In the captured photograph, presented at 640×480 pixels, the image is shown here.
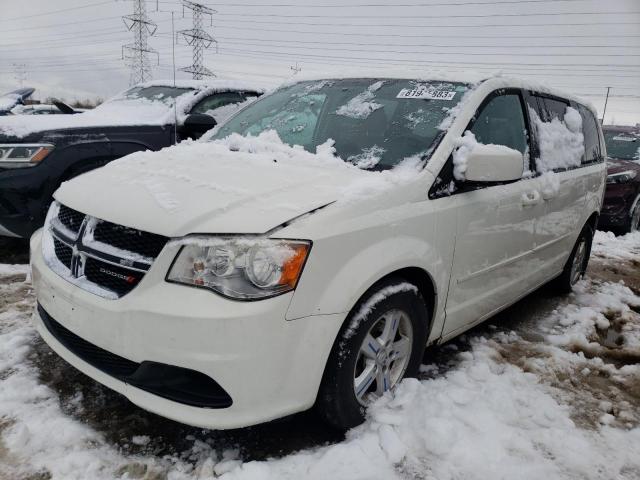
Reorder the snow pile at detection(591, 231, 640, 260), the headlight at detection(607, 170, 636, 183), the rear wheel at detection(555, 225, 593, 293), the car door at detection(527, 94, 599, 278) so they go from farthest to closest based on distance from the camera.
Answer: the headlight at detection(607, 170, 636, 183)
the snow pile at detection(591, 231, 640, 260)
the rear wheel at detection(555, 225, 593, 293)
the car door at detection(527, 94, 599, 278)

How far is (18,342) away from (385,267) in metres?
2.19

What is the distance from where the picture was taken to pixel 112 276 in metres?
2.05

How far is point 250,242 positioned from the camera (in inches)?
75.4

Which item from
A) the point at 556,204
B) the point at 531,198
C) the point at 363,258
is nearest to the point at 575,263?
the point at 556,204

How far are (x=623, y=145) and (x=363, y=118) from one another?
7.91 m

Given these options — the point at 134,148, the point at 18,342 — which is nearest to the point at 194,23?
the point at 134,148

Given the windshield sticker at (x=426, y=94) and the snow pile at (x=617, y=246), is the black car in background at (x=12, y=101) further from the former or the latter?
the snow pile at (x=617, y=246)

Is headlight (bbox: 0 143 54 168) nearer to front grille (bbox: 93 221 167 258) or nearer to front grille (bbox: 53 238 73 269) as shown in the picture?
front grille (bbox: 53 238 73 269)

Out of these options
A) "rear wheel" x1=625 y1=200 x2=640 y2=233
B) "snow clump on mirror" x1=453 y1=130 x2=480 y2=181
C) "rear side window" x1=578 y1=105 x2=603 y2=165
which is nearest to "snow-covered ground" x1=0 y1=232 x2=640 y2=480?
"snow clump on mirror" x1=453 y1=130 x2=480 y2=181

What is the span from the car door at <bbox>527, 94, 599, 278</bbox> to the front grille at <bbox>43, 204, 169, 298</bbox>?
2.56m

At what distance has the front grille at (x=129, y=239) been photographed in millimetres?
1979

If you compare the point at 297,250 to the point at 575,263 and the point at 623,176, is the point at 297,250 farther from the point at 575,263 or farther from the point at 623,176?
the point at 623,176

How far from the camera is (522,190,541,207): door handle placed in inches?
126

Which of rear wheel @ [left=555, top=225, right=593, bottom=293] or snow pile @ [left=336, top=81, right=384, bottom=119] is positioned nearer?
snow pile @ [left=336, top=81, right=384, bottom=119]
